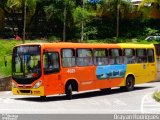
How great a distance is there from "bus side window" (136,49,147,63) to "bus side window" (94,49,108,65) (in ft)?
11.8

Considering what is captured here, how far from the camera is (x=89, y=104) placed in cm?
2462

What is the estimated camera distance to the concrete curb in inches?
1342

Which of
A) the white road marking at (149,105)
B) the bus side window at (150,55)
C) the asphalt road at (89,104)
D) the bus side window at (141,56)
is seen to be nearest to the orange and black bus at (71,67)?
the bus side window at (141,56)

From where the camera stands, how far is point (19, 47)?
1062 inches

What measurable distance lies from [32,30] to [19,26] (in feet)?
5.33

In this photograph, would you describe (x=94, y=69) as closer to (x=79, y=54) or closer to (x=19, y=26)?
(x=79, y=54)

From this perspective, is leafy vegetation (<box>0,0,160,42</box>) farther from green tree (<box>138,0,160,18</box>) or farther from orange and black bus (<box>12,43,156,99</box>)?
orange and black bus (<box>12,43,156,99</box>)

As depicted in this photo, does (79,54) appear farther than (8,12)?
No

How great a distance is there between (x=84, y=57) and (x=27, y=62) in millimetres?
3581

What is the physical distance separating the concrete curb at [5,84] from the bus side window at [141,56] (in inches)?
311

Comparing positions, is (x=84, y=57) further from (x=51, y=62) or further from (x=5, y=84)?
(x=5, y=84)

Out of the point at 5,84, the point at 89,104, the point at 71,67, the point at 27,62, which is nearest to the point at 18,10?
the point at 5,84

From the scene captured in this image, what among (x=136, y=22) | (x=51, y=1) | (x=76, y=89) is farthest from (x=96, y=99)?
(x=136, y=22)

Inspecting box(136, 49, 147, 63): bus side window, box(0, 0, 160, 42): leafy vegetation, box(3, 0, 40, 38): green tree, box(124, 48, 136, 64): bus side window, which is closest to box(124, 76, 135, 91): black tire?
box(124, 48, 136, 64): bus side window
